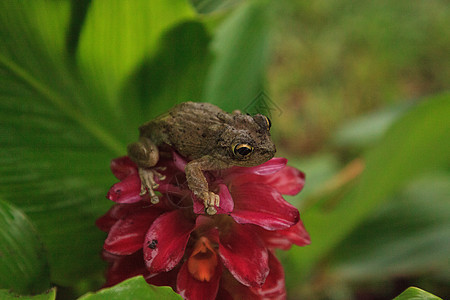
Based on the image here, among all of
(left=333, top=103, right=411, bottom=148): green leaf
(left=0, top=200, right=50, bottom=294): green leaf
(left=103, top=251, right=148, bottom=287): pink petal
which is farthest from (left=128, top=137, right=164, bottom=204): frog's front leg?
(left=333, top=103, right=411, bottom=148): green leaf

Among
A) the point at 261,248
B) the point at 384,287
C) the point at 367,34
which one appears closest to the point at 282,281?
the point at 261,248

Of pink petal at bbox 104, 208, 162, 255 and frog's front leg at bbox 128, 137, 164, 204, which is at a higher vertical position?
frog's front leg at bbox 128, 137, 164, 204

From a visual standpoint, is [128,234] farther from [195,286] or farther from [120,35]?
[120,35]

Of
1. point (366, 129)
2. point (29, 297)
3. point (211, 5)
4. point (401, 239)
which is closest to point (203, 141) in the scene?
point (29, 297)

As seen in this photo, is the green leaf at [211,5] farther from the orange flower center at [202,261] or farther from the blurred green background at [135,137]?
the orange flower center at [202,261]

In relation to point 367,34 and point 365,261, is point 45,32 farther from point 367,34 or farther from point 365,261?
point 367,34

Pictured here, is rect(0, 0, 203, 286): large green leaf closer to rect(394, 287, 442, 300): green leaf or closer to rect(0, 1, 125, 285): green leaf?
rect(0, 1, 125, 285): green leaf
